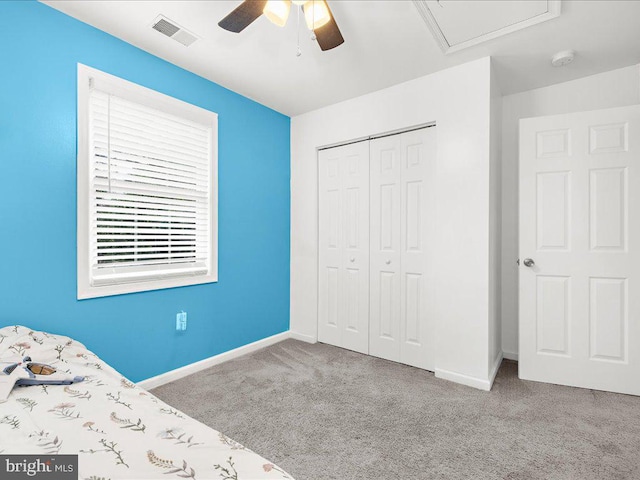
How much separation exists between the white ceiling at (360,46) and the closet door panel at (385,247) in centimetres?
66

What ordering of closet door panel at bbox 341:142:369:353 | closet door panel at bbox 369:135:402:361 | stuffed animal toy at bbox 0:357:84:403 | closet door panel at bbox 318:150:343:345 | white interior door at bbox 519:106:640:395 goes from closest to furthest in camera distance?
stuffed animal toy at bbox 0:357:84:403, white interior door at bbox 519:106:640:395, closet door panel at bbox 369:135:402:361, closet door panel at bbox 341:142:369:353, closet door panel at bbox 318:150:343:345

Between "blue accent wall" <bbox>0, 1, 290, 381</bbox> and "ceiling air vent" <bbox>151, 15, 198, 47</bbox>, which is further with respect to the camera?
"ceiling air vent" <bbox>151, 15, 198, 47</bbox>

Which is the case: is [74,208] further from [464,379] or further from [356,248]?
[464,379]

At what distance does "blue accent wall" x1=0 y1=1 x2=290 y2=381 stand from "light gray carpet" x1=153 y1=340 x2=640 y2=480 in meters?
0.44

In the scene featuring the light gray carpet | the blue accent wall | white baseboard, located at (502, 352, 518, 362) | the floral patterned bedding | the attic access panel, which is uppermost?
the attic access panel

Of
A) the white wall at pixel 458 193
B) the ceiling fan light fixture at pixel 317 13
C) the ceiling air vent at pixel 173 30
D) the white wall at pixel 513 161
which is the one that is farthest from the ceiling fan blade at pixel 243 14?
the white wall at pixel 513 161

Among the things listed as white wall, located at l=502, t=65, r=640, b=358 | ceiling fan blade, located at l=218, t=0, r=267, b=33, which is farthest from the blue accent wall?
white wall, located at l=502, t=65, r=640, b=358

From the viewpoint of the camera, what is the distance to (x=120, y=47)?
2291 mm

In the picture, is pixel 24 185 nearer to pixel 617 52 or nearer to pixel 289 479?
pixel 289 479

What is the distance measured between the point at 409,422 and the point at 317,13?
242cm

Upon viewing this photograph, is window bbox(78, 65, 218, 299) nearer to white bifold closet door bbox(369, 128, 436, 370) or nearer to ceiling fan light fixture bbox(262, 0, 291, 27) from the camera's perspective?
ceiling fan light fixture bbox(262, 0, 291, 27)

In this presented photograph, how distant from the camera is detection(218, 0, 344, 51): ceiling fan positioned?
1555mm

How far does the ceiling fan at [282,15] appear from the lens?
1.55 m

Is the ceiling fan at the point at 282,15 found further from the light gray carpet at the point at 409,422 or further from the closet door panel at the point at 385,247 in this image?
the light gray carpet at the point at 409,422
